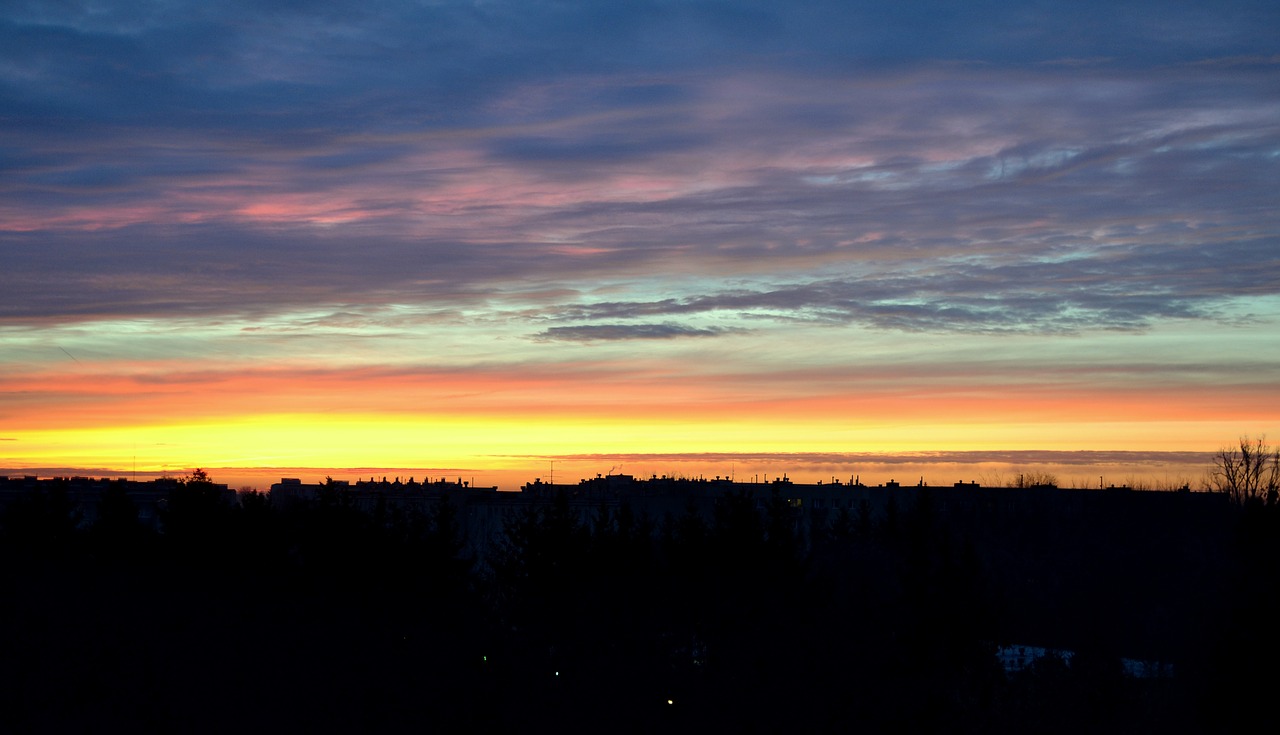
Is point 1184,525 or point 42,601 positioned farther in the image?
point 1184,525

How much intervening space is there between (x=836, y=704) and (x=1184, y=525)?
266 ft

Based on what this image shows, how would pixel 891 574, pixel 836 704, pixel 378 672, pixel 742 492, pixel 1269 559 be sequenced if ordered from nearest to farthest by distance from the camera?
pixel 1269 559 → pixel 836 704 → pixel 378 672 → pixel 742 492 → pixel 891 574

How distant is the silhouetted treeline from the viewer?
123 feet

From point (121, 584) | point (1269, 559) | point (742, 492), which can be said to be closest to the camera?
point (1269, 559)

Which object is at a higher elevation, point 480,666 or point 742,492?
point 742,492

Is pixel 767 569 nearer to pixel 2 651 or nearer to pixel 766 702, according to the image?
pixel 766 702

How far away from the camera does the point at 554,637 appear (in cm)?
4638

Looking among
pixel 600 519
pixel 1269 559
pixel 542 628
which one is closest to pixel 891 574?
Answer: pixel 600 519

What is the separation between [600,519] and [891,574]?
3018 centimetres

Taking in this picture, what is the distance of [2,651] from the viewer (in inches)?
1618

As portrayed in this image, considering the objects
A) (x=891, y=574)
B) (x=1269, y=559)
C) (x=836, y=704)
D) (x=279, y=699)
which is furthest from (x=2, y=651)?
(x=891, y=574)

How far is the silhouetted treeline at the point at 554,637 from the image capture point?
37469 millimetres

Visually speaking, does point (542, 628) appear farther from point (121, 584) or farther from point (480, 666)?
point (121, 584)

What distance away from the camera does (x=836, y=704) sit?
39.9 m
